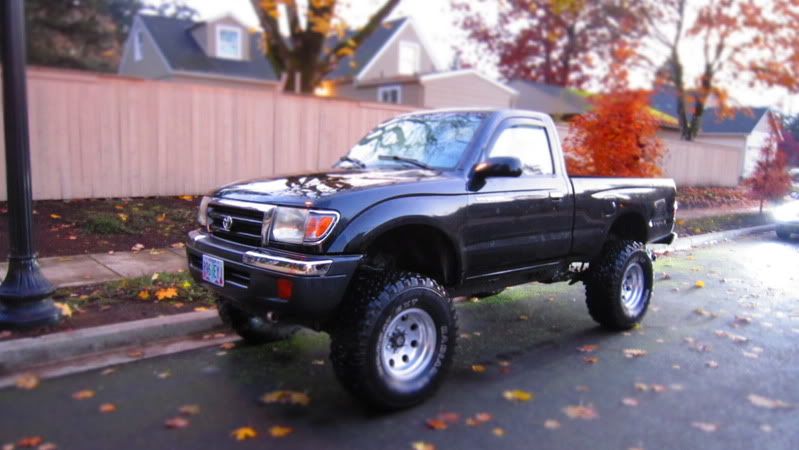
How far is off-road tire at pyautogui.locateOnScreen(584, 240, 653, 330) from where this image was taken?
563 centimetres

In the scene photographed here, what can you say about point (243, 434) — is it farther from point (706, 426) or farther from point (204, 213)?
point (706, 426)

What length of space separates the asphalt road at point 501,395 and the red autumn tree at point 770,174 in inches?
467

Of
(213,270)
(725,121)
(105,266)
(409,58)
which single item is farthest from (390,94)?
(725,121)

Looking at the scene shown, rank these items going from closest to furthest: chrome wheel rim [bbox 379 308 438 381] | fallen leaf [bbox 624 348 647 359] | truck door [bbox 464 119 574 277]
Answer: chrome wheel rim [bbox 379 308 438 381], truck door [bbox 464 119 574 277], fallen leaf [bbox 624 348 647 359]

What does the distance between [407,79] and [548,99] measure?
33.9 feet

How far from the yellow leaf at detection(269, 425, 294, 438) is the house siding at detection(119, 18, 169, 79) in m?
25.6

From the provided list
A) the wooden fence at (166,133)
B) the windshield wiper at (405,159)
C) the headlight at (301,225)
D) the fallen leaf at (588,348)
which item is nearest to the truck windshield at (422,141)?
the windshield wiper at (405,159)

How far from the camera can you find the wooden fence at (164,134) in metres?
9.86

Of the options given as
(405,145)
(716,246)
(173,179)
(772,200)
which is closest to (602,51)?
(772,200)

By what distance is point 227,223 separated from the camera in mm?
4195

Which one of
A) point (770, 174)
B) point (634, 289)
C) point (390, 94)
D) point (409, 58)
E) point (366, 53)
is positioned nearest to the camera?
point (634, 289)

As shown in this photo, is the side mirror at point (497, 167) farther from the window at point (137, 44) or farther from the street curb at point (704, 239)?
the window at point (137, 44)

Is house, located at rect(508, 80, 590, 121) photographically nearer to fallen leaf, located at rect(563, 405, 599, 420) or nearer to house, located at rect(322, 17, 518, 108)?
house, located at rect(322, 17, 518, 108)

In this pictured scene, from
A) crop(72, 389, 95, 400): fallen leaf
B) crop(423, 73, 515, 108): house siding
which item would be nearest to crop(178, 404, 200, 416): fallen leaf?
crop(72, 389, 95, 400): fallen leaf
